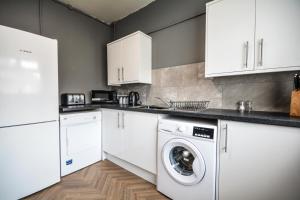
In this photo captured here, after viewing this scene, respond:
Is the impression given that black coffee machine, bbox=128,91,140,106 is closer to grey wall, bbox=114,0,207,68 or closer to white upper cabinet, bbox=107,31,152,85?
white upper cabinet, bbox=107,31,152,85

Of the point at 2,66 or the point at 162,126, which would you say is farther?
the point at 162,126

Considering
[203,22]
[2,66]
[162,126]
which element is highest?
[203,22]

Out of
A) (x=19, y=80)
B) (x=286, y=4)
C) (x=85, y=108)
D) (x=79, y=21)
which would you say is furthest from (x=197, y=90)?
(x=79, y=21)

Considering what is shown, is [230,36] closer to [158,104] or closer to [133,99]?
[158,104]

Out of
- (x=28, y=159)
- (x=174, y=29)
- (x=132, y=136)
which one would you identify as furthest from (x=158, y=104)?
(x=28, y=159)

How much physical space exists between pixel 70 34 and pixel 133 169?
7.90ft

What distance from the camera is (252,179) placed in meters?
1.05

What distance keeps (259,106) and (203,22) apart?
1.22 meters

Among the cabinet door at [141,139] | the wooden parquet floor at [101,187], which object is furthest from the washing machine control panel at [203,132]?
the wooden parquet floor at [101,187]

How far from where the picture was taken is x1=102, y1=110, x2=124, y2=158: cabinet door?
203 centimetres

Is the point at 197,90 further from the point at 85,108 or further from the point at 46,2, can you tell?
the point at 46,2

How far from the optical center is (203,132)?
1.23m

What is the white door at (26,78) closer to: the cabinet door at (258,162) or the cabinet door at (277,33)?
the cabinet door at (258,162)

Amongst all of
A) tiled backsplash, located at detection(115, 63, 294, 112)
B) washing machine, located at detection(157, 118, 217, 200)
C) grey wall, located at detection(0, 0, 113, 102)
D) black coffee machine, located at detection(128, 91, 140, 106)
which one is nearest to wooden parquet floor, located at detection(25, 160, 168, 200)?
washing machine, located at detection(157, 118, 217, 200)
